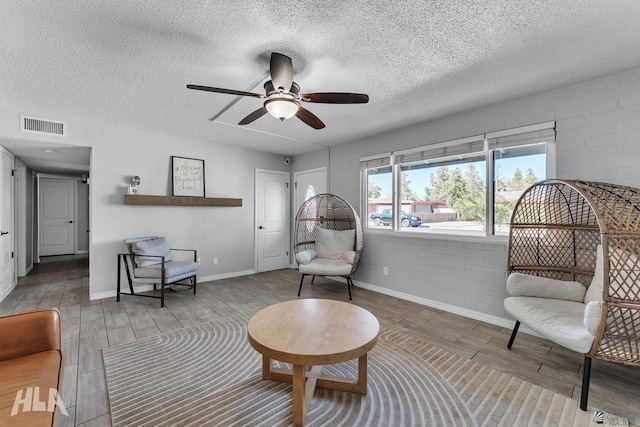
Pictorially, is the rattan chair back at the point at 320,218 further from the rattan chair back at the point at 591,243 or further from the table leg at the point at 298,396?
the table leg at the point at 298,396

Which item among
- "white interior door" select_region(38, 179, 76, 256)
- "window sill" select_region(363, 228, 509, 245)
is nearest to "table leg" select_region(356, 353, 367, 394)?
"window sill" select_region(363, 228, 509, 245)

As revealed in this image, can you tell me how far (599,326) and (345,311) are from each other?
1.52 metres

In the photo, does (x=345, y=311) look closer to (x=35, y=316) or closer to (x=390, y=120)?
(x=35, y=316)

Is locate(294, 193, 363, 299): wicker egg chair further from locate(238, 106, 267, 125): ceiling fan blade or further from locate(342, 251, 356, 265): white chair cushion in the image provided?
locate(238, 106, 267, 125): ceiling fan blade

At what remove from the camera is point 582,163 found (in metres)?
2.44

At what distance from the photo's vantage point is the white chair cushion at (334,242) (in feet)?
13.8

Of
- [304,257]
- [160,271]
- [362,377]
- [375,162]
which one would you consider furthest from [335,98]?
[160,271]

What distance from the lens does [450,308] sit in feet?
10.7

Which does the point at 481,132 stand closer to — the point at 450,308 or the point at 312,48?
the point at 450,308

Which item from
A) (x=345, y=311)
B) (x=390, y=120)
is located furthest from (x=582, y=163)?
(x=345, y=311)

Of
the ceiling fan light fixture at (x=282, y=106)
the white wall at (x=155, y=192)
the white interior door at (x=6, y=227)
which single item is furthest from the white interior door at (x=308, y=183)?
the white interior door at (x=6, y=227)

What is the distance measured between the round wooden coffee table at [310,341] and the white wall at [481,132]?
5.66ft

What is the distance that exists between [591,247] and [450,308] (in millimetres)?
1453

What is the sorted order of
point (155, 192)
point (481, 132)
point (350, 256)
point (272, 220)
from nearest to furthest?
point (481, 132)
point (350, 256)
point (155, 192)
point (272, 220)
